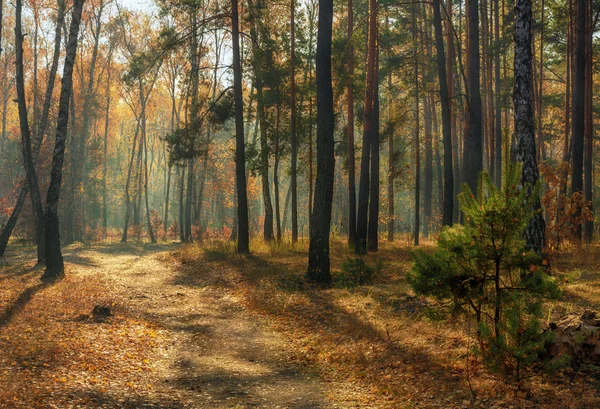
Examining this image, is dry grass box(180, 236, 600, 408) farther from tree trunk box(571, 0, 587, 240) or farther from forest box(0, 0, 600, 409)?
tree trunk box(571, 0, 587, 240)

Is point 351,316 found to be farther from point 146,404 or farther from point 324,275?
point 146,404

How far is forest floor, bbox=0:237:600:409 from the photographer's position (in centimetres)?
555

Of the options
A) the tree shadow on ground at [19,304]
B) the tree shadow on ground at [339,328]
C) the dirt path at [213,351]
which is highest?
the tree shadow on ground at [19,304]

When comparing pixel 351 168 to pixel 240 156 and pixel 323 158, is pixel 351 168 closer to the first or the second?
pixel 240 156

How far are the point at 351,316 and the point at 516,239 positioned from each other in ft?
14.8

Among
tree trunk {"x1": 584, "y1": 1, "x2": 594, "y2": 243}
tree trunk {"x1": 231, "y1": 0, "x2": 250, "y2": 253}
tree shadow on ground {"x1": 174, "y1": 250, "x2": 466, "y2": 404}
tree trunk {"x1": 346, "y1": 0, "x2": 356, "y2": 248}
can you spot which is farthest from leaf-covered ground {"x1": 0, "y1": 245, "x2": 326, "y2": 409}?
tree trunk {"x1": 584, "y1": 1, "x2": 594, "y2": 243}

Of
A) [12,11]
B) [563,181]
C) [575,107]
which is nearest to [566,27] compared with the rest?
[575,107]

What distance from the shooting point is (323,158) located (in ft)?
42.0

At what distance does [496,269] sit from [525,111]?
4950mm

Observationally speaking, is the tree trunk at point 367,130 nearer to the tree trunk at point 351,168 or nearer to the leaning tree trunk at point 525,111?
the tree trunk at point 351,168

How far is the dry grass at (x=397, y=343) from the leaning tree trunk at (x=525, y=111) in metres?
1.13

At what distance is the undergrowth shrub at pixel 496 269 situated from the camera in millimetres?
5125

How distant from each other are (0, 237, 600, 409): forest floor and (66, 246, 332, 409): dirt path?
3 centimetres

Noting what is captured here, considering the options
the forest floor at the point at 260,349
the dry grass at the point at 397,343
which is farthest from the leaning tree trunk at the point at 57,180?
the dry grass at the point at 397,343
